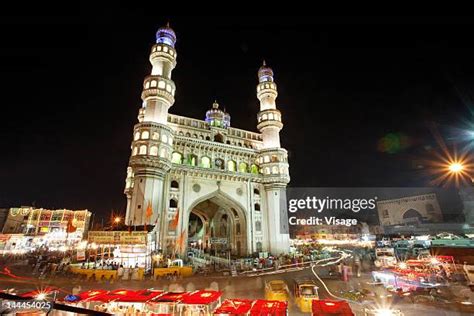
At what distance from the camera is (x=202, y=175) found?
3622 centimetres

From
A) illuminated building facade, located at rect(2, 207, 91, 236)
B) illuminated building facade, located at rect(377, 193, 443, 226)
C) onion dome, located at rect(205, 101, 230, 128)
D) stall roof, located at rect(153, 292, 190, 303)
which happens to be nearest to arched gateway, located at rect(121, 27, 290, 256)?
onion dome, located at rect(205, 101, 230, 128)

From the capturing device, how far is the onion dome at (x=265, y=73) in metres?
47.6

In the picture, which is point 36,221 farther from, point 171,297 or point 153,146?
point 171,297

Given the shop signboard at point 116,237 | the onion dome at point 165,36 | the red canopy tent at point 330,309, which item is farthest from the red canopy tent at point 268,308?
the onion dome at point 165,36

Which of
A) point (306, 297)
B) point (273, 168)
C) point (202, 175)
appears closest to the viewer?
point (306, 297)

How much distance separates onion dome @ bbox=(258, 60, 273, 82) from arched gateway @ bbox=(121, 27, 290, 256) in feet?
3.95

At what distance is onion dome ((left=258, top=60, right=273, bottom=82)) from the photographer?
156 ft

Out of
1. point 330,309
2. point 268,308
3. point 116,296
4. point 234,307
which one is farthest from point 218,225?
point 330,309

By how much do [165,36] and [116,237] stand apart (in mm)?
31746

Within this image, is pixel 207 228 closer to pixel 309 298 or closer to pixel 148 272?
pixel 148 272

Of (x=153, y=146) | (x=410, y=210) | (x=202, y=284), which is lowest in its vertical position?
(x=202, y=284)

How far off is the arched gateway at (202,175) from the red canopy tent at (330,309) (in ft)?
76.2

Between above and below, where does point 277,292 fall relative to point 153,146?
below

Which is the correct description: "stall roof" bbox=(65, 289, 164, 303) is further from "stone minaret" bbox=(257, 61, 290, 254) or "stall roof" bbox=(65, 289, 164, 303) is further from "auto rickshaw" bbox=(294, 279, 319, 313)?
"stone minaret" bbox=(257, 61, 290, 254)
